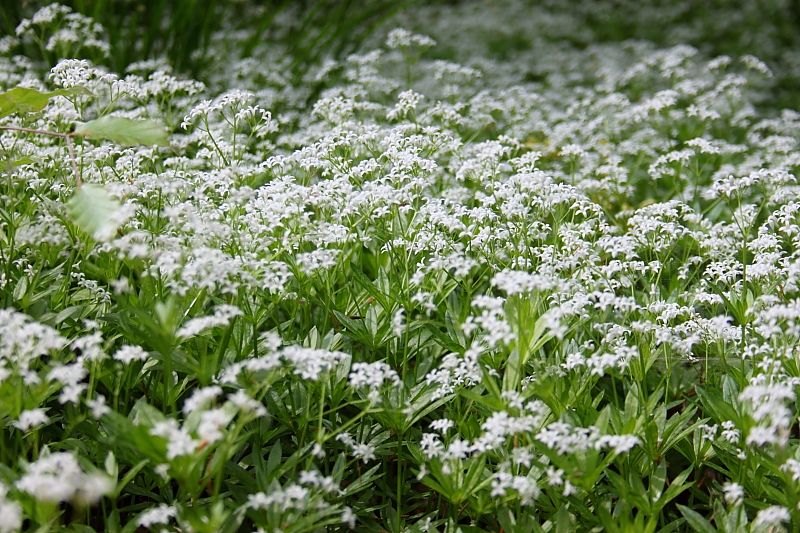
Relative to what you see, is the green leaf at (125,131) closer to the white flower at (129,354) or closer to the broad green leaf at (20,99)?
the broad green leaf at (20,99)

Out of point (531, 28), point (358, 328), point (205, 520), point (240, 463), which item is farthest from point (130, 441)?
point (531, 28)

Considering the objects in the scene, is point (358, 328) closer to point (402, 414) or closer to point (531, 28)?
point (402, 414)

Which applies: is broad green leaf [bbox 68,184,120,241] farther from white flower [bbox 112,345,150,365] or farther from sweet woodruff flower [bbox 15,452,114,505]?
sweet woodruff flower [bbox 15,452,114,505]

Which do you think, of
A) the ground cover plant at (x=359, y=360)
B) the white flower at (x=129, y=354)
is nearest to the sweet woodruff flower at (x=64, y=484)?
the ground cover plant at (x=359, y=360)

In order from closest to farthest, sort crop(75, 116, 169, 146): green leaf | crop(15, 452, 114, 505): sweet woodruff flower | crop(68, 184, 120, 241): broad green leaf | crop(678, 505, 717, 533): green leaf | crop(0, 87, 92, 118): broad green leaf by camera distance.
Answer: crop(15, 452, 114, 505): sweet woodruff flower < crop(68, 184, 120, 241): broad green leaf < crop(678, 505, 717, 533): green leaf < crop(75, 116, 169, 146): green leaf < crop(0, 87, 92, 118): broad green leaf

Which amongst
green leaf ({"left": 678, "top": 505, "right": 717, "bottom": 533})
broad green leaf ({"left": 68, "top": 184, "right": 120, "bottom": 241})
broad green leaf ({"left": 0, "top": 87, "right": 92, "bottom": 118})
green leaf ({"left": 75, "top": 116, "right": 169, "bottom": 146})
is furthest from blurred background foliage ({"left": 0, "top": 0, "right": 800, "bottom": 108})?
green leaf ({"left": 678, "top": 505, "right": 717, "bottom": 533})

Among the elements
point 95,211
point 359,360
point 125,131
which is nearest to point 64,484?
point 95,211
